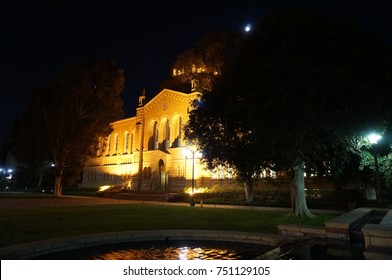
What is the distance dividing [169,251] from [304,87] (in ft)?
26.9

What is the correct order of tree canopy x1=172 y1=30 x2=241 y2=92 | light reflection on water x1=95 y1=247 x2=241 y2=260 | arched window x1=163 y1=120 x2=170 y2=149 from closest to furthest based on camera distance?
light reflection on water x1=95 y1=247 x2=241 y2=260, tree canopy x1=172 y1=30 x2=241 y2=92, arched window x1=163 y1=120 x2=170 y2=149

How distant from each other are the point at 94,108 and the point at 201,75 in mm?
16795

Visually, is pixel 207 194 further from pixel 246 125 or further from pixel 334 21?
pixel 334 21

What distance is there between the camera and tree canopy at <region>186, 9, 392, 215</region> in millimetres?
11852

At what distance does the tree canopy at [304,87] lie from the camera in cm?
1185

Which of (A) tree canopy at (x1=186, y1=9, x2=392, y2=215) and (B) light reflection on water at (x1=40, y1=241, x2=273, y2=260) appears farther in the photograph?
(A) tree canopy at (x1=186, y1=9, x2=392, y2=215)

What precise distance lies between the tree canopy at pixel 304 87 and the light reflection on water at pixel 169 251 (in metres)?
5.41

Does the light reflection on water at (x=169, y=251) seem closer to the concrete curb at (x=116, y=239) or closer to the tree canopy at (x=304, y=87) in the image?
the concrete curb at (x=116, y=239)

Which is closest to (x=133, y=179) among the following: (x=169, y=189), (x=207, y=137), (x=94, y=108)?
(x=169, y=189)

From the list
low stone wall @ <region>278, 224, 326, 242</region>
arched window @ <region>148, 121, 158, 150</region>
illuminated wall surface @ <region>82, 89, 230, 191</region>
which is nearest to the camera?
low stone wall @ <region>278, 224, 326, 242</region>

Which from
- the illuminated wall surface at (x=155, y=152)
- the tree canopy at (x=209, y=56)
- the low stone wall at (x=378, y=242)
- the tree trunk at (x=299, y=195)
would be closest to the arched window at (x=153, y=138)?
the illuminated wall surface at (x=155, y=152)

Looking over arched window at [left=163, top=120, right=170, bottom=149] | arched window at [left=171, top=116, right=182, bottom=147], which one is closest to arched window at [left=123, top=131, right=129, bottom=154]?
arched window at [left=163, top=120, right=170, bottom=149]

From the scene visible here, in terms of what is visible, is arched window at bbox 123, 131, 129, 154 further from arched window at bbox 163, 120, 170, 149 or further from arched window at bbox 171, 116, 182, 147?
arched window at bbox 171, 116, 182, 147

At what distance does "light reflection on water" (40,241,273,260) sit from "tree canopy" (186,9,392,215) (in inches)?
213
